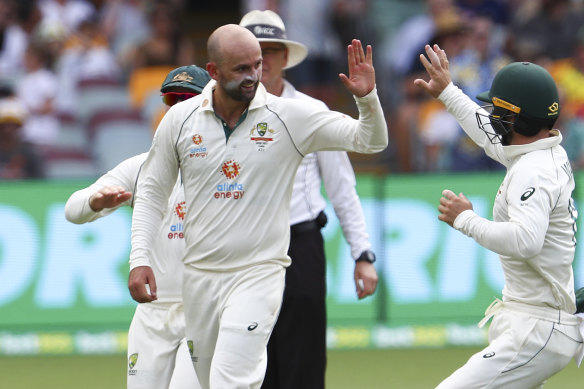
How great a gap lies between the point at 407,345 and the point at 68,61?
667 cm

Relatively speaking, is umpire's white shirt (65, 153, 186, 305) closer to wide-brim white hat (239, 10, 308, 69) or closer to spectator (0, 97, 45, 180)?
wide-brim white hat (239, 10, 308, 69)

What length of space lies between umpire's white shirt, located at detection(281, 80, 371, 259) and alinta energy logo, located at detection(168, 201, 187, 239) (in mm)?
936

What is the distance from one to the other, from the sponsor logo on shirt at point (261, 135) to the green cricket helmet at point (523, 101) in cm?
120

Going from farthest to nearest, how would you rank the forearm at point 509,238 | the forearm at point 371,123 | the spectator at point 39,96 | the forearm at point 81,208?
the spectator at point 39,96 < the forearm at point 81,208 < the forearm at point 371,123 < the forearm at point 509,238

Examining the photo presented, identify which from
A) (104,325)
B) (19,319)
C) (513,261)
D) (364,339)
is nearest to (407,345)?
(364,339)

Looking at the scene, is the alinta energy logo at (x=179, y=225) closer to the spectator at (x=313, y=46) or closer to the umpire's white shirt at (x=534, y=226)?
the umpire's white shirt at (x=534, y=226)

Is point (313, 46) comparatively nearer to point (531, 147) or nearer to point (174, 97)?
point (174, 97)

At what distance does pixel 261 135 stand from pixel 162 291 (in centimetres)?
116

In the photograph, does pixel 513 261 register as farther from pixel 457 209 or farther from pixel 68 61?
pixel 68 61

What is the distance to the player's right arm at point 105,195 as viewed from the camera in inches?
232

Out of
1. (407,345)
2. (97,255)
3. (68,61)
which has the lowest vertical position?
(407,345)

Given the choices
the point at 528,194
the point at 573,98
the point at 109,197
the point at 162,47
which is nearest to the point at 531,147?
the point at 528,194

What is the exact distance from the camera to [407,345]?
11.6 meters

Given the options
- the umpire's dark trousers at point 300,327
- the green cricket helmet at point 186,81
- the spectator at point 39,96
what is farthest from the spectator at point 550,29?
the green cricket helmet at point 186,81
